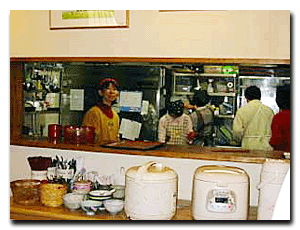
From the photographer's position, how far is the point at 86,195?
2088 millimetres

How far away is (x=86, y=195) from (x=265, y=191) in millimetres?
826

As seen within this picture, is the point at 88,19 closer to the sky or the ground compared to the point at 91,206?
closer to the sky

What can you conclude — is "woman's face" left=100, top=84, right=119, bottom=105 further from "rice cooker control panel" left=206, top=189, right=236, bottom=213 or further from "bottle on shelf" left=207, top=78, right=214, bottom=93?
"rice cooker control panel" left=206, top=189, right=236, bottom=213

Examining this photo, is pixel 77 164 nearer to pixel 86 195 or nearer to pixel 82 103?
pixel 86 195

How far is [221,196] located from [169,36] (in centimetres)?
92

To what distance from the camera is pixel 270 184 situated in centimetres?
184

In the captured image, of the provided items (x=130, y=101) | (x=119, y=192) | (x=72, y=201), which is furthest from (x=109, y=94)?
(x=72, y=201)

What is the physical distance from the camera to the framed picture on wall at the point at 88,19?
238cm

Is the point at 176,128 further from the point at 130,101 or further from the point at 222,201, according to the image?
the point at 222,201

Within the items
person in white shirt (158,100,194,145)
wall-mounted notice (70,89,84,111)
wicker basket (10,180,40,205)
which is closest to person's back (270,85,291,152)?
person in white shirt (158,100,194,145)

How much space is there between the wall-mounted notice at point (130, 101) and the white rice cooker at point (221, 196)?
7.65 feet

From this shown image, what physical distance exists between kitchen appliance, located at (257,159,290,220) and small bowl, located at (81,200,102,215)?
73 cm

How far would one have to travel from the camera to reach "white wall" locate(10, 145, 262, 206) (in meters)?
2.25

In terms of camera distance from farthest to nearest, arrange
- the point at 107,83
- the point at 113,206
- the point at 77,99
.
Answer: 1. the point at 77,99
2. the point at 107,83
3. the point at 113,206
